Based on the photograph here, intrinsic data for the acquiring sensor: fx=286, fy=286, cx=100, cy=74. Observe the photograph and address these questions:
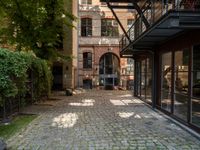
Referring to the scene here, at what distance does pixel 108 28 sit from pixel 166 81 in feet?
57.9

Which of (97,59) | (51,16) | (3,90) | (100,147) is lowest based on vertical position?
(100,147)

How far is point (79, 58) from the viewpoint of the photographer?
91.5ft

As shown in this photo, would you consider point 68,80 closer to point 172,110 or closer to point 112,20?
point 112,20

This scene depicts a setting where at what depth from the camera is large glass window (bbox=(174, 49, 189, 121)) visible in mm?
9042

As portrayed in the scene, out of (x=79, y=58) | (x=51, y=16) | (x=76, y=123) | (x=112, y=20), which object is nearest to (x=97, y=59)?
(x=79, y=58)

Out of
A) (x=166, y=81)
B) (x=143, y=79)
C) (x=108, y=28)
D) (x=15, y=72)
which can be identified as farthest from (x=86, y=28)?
(x=15, y=72)

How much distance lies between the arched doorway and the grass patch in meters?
17.9

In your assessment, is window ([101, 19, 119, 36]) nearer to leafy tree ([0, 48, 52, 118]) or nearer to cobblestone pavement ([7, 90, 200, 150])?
leafy tree ([0, 48, 52, 118])

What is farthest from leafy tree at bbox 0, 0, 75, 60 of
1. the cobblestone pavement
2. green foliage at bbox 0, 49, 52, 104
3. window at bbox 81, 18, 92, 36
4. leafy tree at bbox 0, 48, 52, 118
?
window at bbox 81, 18, 92, 36

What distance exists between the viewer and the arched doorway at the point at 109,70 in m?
28.4

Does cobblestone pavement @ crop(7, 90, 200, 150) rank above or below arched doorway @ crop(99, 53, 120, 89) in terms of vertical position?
below

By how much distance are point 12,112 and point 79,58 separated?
17532 mm

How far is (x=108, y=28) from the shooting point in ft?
92.7

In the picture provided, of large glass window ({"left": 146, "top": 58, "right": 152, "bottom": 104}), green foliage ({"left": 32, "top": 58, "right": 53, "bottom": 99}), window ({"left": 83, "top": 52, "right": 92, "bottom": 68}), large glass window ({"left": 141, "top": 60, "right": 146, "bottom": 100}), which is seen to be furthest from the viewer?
window ({"left": 83, "top": 52, "right": 92, "bottom": 68})
